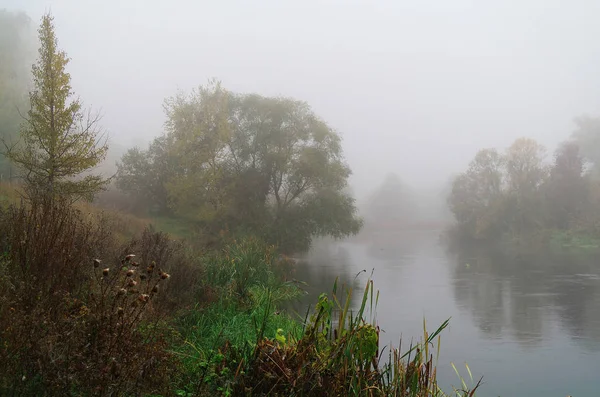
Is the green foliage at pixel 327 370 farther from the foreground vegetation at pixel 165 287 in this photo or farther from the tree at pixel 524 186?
the tree at pixel 524 186

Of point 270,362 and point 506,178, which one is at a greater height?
point 506,178

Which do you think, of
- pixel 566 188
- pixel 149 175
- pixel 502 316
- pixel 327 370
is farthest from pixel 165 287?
pixel 566 188

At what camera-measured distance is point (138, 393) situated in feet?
9.34

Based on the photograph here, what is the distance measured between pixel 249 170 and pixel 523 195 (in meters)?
27.6

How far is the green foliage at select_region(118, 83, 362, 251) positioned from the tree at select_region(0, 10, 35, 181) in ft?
20.5

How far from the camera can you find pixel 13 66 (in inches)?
1275

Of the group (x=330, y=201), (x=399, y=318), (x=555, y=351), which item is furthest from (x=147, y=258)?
(x=330, y=201)

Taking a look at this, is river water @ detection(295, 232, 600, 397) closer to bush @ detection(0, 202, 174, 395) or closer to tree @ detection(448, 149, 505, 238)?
bush @ detection(0, 202, 174, 395)

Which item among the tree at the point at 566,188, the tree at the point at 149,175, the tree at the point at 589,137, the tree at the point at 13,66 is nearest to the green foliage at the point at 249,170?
the tree at the point at 149,175

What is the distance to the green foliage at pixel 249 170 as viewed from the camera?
23.4m

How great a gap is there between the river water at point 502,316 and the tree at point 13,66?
16987mm

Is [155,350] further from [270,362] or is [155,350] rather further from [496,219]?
[496,219]

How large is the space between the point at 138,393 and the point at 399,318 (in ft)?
35.2

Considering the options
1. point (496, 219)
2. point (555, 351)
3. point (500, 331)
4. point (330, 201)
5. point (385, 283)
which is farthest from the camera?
point (496, 219)
